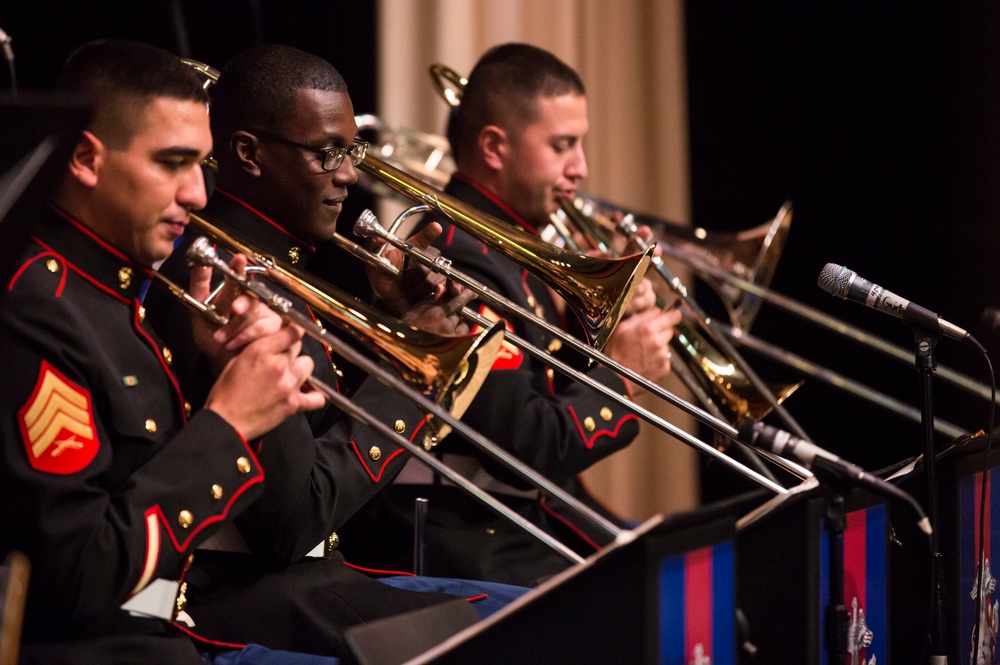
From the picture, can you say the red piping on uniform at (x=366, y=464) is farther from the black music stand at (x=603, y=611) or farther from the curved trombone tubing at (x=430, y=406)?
the black music stand at (x=603, y=611)

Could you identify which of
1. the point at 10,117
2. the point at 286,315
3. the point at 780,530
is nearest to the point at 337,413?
the point at 286,315

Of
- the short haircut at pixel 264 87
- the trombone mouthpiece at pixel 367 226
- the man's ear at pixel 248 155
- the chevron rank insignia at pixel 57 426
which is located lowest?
the chevron rank insignia at pixel 57 426

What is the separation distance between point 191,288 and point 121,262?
0.11m

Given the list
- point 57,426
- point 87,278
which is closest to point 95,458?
point 57,426

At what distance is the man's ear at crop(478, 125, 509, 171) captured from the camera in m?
3.26

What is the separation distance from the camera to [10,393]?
5.46 feet

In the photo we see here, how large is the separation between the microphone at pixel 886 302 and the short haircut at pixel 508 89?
1.21m

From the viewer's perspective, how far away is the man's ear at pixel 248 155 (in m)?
2.34

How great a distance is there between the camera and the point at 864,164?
4.58 meters

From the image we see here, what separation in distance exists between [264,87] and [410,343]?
0.62 m

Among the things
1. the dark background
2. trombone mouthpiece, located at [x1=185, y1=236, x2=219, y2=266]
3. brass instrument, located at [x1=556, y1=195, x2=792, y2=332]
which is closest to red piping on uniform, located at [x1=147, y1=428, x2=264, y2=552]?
trombone mouthpiece, located at [x1=185, y1=236, x2=219, y2=266]

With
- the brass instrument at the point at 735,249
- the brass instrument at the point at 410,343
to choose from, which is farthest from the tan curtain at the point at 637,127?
the brass instrument at the point at 410,343

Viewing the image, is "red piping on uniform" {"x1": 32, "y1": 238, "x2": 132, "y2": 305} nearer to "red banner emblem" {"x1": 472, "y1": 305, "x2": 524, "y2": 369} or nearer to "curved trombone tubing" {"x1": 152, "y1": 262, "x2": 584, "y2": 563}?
"curved trombone tubing" {"x1": 152, "y1": 262, "x2": 584, "y2": 563}

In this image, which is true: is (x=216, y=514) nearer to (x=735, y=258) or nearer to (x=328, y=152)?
(x=328, y=152)
